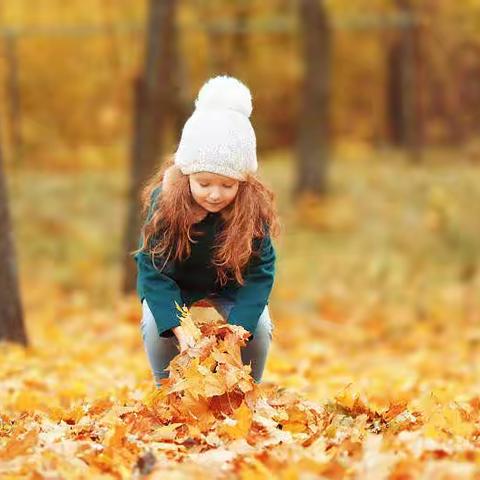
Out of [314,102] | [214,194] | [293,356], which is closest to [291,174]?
[314,102]

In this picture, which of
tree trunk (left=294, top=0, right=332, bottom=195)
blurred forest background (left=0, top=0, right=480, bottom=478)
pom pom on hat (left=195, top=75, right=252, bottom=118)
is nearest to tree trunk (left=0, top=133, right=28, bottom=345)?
blurred forest background (left=0, top=0, right=480, bottom=478)

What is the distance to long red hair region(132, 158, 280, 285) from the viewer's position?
4613 mm

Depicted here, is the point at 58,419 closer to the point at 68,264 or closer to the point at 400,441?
the point at 400,441

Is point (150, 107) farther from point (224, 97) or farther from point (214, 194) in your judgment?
point (214, 194)

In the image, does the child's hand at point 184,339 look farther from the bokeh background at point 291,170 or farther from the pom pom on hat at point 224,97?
the bokeh background at point 291,170

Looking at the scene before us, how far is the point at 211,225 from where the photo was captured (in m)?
4.75

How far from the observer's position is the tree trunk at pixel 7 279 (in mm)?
7777

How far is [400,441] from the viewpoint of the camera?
383cm

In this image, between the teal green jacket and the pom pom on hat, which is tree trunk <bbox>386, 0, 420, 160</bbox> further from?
the teal green jacket

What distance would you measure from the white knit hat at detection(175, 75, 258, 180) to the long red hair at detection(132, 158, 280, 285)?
93 mm

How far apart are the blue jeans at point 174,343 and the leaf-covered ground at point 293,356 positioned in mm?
184

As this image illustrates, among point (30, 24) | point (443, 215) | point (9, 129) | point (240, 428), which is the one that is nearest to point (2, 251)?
point (240, 428)

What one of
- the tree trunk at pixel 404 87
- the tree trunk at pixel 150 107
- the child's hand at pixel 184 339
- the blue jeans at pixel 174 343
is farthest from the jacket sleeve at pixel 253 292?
the tree trunk at pixel 404 87

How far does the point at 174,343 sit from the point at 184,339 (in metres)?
0.32
